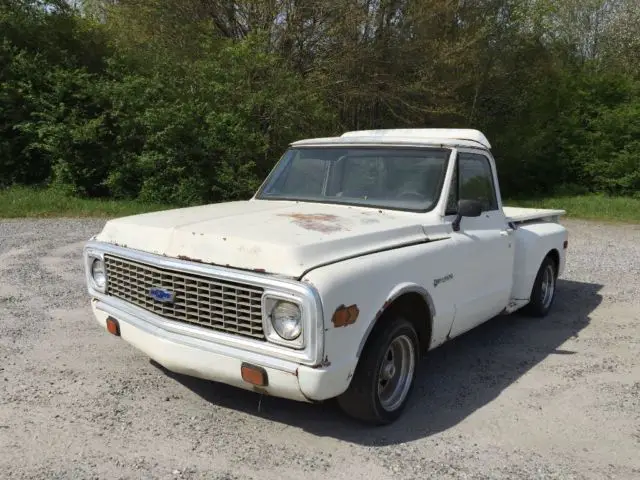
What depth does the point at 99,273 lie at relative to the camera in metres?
4.18

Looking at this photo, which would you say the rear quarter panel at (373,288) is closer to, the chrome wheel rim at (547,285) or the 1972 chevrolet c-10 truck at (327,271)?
the 1972 chevrolet c-10 truck at (327,271)

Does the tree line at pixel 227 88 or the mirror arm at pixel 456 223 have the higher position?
the tree line at pixel 227 88

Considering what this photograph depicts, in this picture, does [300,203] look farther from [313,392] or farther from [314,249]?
[313,392]

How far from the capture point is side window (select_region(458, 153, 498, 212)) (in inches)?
187

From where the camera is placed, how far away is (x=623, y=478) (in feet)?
10.8

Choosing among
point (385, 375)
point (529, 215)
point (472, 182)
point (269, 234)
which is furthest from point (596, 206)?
point (269, 234)

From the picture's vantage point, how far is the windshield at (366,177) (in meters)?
4.53

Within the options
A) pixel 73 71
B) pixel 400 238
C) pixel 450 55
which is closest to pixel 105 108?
pixel 73 71

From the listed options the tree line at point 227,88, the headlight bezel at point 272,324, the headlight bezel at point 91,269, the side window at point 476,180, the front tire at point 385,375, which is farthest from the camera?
the tree line at point 227,88

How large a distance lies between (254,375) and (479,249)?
2.25 m

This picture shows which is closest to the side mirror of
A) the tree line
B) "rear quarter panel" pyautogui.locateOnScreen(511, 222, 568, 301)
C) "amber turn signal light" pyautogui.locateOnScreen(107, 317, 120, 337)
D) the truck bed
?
"rear quarter panel" pyautogui.locateOnScreen(511, 222, 568, 301)

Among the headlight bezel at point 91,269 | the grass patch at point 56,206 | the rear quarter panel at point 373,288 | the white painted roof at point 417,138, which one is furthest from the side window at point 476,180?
the grass patch at point 56,206

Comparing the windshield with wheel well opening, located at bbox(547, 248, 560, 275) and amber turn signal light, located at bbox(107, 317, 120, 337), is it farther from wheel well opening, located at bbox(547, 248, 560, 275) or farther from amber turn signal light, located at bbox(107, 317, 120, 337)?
wheel well opening, located at bbox(547, 248, 560, 275)

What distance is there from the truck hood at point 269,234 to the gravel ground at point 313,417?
Result: 41.2 inches
